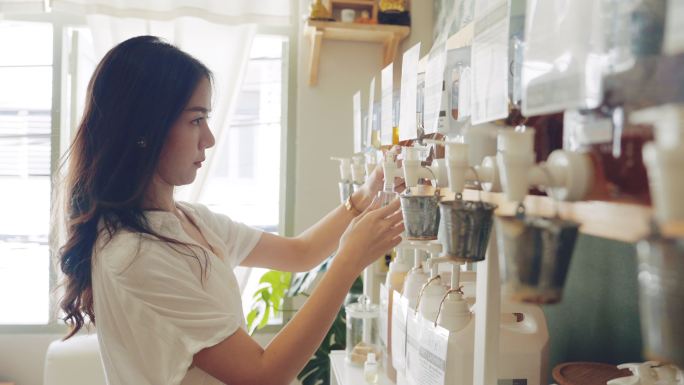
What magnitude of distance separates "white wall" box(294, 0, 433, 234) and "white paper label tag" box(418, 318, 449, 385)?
1.69m

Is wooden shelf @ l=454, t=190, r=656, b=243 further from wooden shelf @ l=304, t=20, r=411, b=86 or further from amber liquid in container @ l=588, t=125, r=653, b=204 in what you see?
wooden shelf @ l=304, t=20, r=411, b=86

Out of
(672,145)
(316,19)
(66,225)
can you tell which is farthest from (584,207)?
(316,19)

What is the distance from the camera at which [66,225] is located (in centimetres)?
112

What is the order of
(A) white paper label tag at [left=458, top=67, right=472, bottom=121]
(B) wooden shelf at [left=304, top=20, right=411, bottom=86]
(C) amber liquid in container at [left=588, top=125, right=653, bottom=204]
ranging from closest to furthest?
(C) amber liquid in container at [left=588, top=125, right=653, bottom=204], (A) white paper label tag at [left=458, top=67, right=472, bottom=121], (B) wooden shelf at [left=304, top=20, right=411, bottom=86]

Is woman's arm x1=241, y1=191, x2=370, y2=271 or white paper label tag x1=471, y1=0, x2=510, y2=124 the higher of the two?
white paper label tag x1=471, y1=0, x2=510, y2=124

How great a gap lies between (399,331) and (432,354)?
0.21 m

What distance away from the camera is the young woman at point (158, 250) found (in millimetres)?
962

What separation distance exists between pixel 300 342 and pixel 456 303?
0.30 m

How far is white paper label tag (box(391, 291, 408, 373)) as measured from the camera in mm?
1076

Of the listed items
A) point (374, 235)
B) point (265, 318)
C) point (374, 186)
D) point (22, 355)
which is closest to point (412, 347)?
point (374, 235)

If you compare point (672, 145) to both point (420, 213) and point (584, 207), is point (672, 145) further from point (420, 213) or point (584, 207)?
point (420, 213)

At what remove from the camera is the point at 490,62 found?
679 millimetres

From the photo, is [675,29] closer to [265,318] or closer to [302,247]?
[302,247]

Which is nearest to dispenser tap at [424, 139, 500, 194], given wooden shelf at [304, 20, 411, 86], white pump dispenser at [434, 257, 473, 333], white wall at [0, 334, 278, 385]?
white pump dispenser at [434, 257, 473, 333]
